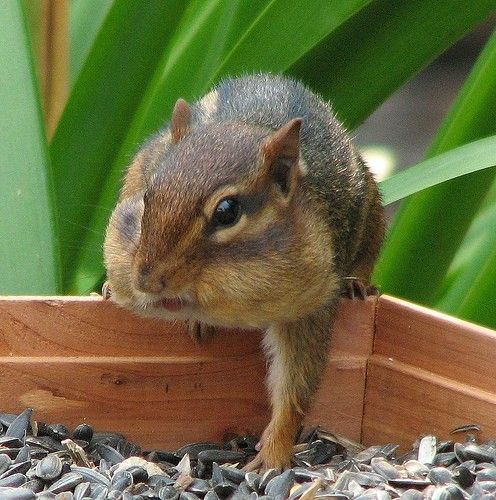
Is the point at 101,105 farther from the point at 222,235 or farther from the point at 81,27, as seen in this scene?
the point at 222,235

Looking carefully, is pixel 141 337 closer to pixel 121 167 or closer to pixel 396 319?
pixel 396 319

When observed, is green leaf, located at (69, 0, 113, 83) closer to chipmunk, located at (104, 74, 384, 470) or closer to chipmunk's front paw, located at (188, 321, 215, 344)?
chipmunk, located at (104, 74, 384, 470)

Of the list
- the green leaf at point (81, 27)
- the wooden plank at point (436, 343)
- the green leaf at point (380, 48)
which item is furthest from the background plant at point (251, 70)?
the wooden plank at point (436, 343)

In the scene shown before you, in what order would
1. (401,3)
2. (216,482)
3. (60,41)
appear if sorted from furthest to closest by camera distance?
(60,41) → (401,3) → (216,482)

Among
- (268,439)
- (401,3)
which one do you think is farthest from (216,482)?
(401,3)

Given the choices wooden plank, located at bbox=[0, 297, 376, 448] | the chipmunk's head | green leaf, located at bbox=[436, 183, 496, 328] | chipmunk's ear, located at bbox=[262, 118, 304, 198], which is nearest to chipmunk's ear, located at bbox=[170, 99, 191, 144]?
the chipmunk's head

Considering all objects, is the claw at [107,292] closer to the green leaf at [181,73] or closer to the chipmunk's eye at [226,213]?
the chipmunk's eye at [226,213]
